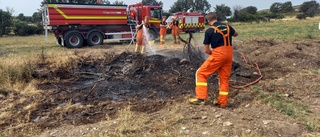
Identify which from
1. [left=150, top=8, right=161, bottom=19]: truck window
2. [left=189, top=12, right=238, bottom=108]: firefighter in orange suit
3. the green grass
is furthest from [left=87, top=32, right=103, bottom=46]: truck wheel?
[left=189, top=12, right=238, bottom=108]: firefighter in orange suit

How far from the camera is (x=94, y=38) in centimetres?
1541

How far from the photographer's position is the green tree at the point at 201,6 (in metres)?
55.1

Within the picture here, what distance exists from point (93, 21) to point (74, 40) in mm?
1432

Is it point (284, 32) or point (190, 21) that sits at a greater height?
point (190, 21)

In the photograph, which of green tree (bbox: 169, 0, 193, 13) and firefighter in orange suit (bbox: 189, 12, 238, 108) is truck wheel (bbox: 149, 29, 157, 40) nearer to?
firefighter in orange suit (bbox: 189, 12, 238, 108)

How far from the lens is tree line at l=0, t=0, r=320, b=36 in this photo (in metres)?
31.5

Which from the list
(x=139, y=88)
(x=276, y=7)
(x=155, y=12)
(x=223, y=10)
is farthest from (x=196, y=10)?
(x=139, y=88)

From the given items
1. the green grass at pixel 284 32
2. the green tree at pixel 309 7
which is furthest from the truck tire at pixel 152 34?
the green tree at pixel 309 7

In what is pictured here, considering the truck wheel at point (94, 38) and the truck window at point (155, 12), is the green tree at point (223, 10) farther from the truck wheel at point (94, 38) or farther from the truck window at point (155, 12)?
the truck wheel at point (94, 38)

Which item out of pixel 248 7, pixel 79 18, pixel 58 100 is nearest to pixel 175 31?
pixel 79 18

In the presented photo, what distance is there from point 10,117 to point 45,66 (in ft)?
14.4

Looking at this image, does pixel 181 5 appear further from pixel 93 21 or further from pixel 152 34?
pixel 93 21

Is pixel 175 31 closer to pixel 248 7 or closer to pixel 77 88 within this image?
pixel 77 88

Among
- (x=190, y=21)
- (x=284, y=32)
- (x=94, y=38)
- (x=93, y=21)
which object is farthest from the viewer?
(x=190, y=21)
